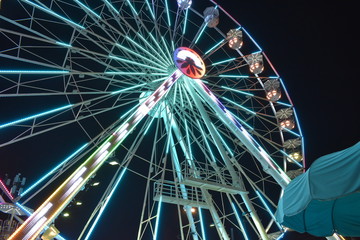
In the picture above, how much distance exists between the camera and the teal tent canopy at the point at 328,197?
3.48 metres

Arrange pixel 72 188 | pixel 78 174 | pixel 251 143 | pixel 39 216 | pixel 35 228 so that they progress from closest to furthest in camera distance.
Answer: pixel 35 228, pixel 39 216, pixel 72 188, pixel 78 174, pixel 251 143

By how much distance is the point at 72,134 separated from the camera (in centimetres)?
1864

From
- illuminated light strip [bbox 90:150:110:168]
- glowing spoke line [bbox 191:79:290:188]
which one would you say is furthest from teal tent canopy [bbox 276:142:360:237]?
illuminated light strip [bbox 90:150:110:168]

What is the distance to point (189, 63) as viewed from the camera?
10617 millimetres

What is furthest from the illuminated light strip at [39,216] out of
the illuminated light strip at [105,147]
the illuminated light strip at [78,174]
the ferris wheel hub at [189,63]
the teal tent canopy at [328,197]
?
the ferris wheel hub at [189,63]

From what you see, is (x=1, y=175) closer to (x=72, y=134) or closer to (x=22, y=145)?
(x=22, y=145)

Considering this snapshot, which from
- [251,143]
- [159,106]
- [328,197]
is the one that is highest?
[159,106]

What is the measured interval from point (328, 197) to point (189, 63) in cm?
788

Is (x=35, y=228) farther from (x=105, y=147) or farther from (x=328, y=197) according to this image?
(x=328, y=197)

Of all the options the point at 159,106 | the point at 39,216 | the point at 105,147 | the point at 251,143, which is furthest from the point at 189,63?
the point at 39,216

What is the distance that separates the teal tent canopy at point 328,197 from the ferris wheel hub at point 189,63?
655 centimetres

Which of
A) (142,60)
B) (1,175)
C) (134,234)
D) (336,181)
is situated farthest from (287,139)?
(1,175)

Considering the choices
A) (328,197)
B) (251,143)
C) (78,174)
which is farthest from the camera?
(251,143)

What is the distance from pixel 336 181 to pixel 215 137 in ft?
19.0
